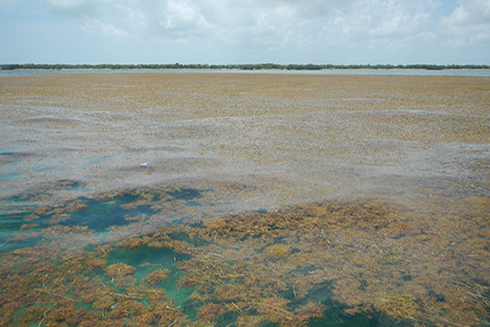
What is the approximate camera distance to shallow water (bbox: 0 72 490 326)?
3.85m

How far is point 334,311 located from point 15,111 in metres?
21.2

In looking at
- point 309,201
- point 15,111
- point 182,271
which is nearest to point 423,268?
point 309,201

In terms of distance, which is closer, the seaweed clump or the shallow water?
the seaweed clump

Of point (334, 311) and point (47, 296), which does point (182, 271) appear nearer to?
point (47, 296)

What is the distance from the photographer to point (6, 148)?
10578 mm

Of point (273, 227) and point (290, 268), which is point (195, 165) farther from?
point (290, 268)

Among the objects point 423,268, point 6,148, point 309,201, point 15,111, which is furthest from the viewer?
point 15,111

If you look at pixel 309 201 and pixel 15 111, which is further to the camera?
pixel 15 111

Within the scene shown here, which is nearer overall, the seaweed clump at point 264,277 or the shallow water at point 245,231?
the seaweed clump at point 264,277

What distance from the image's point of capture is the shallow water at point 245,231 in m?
3.85

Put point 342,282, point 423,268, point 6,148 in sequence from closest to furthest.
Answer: point 342,282 < point 423,268 < point 6,148

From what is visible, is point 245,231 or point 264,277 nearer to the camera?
point 264,277

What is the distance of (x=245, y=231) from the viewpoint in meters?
5.61

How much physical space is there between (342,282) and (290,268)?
2.42ft
